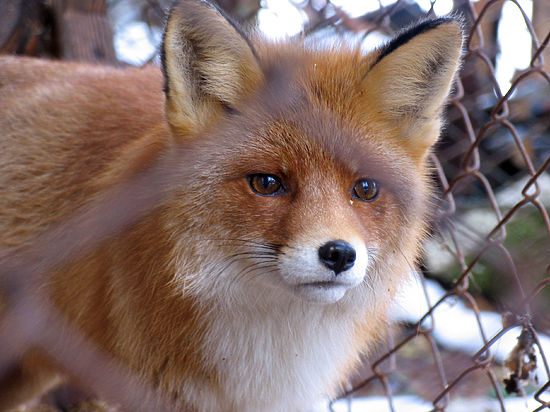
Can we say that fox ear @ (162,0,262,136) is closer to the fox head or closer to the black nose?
the fox head

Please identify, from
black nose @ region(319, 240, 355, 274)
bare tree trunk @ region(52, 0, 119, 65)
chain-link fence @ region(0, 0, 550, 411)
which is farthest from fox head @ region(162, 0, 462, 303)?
bare tree trunk @ region(52, 0, 119, 65)

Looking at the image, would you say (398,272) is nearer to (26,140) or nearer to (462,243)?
(462,243)

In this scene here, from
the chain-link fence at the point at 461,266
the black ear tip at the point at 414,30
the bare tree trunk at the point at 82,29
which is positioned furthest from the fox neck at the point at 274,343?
the bare tree trunk at the point at 82,29

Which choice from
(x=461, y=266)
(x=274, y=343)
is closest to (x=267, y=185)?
(x=274, y=343)

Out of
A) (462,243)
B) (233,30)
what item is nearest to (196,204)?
(233,30)

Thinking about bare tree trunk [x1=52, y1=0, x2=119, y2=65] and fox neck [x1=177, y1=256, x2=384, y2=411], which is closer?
fox neck [x1=177, y1=256, x2=384, y2=411]

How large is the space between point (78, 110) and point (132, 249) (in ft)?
2.60

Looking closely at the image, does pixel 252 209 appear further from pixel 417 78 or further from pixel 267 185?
pixel 417 78

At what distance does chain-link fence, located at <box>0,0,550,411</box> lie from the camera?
2.29m

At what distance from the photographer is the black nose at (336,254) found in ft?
5.94

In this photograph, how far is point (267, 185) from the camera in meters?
2.02

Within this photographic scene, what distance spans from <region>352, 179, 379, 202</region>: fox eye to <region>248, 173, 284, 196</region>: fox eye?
28cm

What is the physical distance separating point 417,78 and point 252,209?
0.85m

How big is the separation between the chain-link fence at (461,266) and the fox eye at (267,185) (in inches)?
12.1
